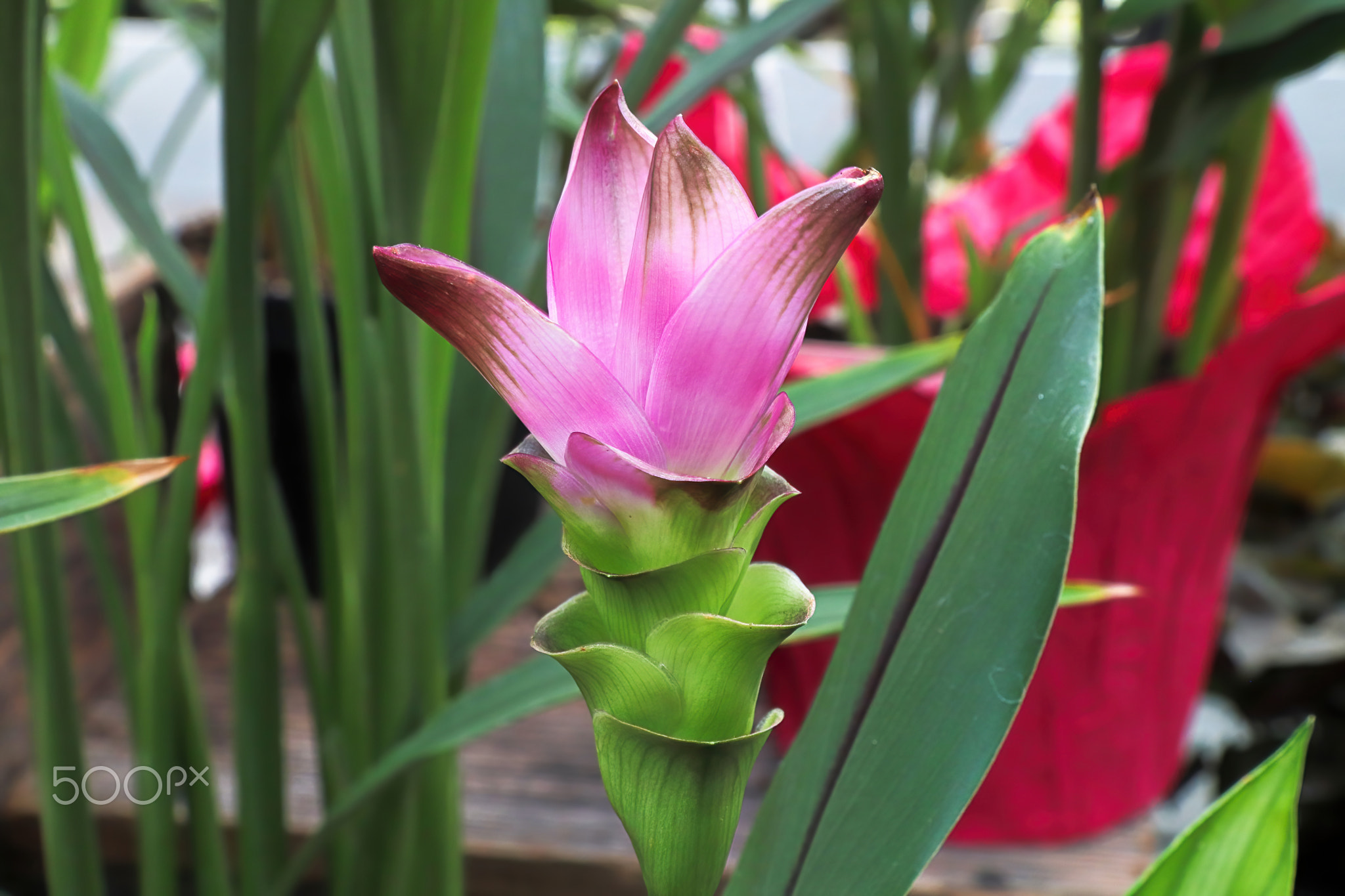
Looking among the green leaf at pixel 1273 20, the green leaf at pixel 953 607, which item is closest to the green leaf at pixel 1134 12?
the green leaf at pixel 1273 20

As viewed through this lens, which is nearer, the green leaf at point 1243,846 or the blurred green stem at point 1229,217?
the green leaf at point 1243,846

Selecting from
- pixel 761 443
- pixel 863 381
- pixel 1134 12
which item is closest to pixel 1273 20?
pixel 1134 12

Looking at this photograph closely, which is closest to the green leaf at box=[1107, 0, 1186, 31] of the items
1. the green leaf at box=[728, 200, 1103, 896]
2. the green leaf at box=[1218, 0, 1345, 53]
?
the green leaf at box=[1218, 0, 1345, 53]

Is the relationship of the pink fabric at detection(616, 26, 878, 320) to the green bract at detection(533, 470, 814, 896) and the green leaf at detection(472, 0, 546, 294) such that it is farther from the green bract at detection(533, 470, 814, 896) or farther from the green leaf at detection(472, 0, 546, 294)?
the green bract at detection(533, 470, 814, 896)

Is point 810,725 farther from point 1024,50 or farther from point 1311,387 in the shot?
point 1311,387

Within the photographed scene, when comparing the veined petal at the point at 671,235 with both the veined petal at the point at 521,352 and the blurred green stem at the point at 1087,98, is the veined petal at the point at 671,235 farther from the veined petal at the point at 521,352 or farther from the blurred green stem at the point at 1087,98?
the blurred green stem at the point at 1087,98

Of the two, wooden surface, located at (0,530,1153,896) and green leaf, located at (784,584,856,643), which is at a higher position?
green leaf, located at (784,584,856,643)

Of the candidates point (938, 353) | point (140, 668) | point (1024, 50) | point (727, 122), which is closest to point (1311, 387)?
point (1024, 50)
